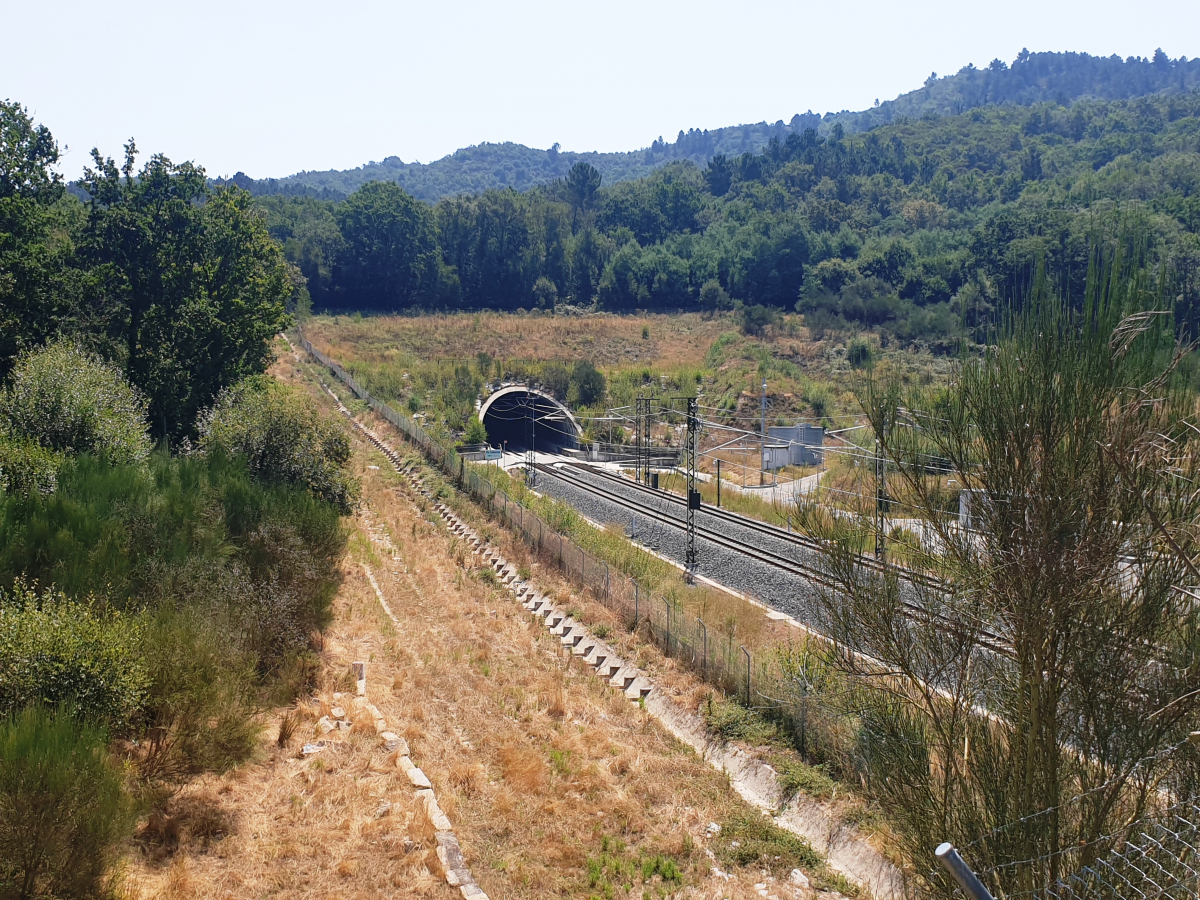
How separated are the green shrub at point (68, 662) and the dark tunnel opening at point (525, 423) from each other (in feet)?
156

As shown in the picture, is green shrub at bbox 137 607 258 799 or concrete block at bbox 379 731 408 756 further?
concrete block at bbox 379 731 408 756

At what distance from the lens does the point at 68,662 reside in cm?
1090

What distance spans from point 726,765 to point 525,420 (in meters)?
49.9

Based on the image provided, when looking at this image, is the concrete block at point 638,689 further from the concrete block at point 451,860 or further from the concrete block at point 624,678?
the concrete block at point 451,860

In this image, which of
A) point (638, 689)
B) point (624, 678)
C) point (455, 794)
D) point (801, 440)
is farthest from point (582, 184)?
point (455, 794)

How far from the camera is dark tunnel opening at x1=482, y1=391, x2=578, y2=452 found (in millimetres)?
60281

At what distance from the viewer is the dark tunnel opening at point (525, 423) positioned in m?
60.3

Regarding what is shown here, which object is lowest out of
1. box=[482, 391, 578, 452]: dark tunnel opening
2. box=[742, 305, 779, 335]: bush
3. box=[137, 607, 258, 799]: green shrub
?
box=[482, 391, 578, 452]: dark tunnel opening

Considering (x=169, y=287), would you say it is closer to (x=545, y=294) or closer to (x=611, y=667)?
(x=611, y=667)

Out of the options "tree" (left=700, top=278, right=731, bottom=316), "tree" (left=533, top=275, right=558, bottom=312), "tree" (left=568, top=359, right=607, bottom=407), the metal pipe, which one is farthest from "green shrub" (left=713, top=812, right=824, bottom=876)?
"tree" (left=533, top=275, right=558, bottom=312)

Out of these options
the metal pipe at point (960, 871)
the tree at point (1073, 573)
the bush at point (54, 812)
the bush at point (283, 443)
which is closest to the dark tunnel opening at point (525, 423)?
the bush at point (283, 443)

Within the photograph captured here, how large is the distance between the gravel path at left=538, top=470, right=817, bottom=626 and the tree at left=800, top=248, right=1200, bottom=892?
372 inches

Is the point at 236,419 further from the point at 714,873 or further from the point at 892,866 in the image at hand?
the point at 892,866

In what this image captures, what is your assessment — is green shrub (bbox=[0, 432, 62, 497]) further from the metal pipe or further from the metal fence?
the metal pipe
